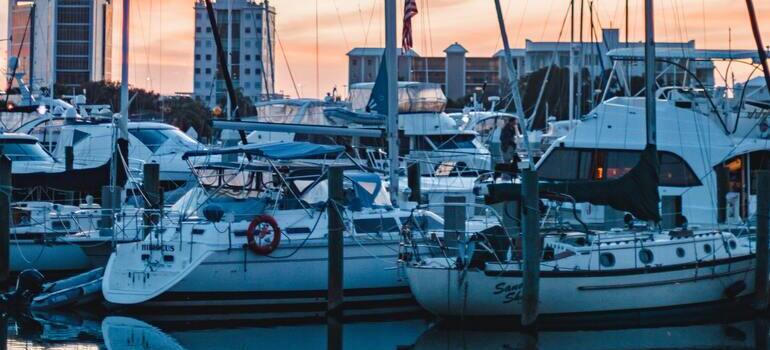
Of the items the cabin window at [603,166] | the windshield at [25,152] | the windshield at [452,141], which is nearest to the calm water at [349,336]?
the cabin window at [603,166]

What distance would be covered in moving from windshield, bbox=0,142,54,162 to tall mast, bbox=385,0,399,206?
1112 cm

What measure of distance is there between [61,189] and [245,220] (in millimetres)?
6965

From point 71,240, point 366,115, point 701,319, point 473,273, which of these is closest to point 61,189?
point 71,240

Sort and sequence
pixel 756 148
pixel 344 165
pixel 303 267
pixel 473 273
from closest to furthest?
pixel 473 273
pixel 303 267
pixel 344 165
pixel 756 148

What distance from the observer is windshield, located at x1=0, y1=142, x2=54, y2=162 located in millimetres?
33750


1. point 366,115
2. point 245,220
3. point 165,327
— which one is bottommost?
point 165,327

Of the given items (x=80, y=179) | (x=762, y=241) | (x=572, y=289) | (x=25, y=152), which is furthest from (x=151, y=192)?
(x=762, y=241)

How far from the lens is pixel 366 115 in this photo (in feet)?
95.8

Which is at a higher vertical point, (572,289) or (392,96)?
(392,96)

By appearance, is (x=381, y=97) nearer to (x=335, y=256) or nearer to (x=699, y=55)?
(x=335, y=256)

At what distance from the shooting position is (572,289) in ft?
75.0

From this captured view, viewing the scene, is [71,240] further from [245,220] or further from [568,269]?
[568,269]

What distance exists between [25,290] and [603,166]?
1231 cm

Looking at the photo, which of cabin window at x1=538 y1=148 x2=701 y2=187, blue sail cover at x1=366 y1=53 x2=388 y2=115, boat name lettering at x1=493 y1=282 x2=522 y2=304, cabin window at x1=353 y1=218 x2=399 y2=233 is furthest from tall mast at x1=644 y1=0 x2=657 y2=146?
blue sail cover at x1=366 y1=53 x2=388 y2=115
